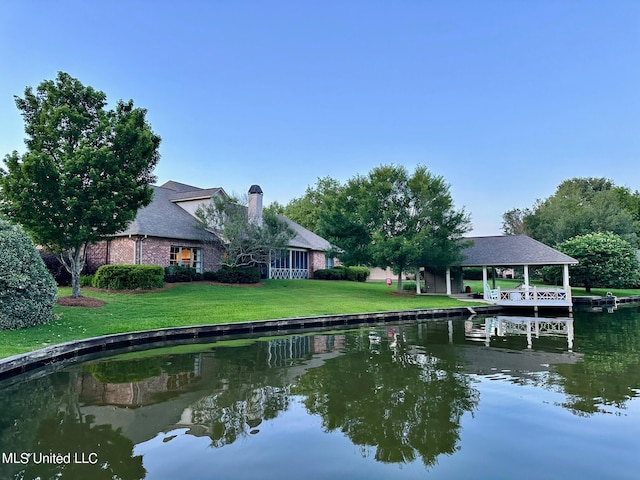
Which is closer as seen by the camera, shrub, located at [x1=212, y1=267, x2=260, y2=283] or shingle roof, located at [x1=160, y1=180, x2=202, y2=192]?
shrub, located at [x1=212, y1=267, x2=260, y2=283]

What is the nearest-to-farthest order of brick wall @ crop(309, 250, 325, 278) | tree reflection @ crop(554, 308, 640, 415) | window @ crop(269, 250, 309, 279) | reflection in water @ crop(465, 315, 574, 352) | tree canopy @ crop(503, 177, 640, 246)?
tree reflection @ crop(554, 308, 640, 415) < reflection in water @ crop(465, 315, 574, 352) < window @ crop(269, 250, 309, 279) < brick wall @ crop(309, 250, 325, 278) < tree canopy @ crop(503, 177, 640, 246)

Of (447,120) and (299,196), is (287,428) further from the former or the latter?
(299,196)

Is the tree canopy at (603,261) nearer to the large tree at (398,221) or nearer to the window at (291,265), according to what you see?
the large tree at (398,221)

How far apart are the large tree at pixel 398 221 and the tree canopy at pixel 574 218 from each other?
914 inches

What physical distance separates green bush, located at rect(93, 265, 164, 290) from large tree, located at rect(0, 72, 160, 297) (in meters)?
2.63

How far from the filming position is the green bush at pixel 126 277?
65.5 feet

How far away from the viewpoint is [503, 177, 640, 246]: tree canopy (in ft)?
143

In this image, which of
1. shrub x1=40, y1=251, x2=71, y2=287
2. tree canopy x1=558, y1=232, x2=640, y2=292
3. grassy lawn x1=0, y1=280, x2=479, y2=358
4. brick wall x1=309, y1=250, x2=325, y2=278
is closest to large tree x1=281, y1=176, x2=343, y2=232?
brick wall x1=309, y1=250, x2=325, y2=278

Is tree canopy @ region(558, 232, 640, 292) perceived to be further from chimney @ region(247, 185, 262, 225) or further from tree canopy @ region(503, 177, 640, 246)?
chimney @ region(247, 185, 262, 225)

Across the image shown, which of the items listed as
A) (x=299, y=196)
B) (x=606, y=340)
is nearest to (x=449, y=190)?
(x=606, y=340)

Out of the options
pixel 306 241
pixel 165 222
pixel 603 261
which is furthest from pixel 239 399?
pixel 603 261

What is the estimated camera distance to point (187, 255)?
25.1m

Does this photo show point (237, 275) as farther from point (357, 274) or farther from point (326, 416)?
point (326, 416)

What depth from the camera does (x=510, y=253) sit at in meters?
26.9
